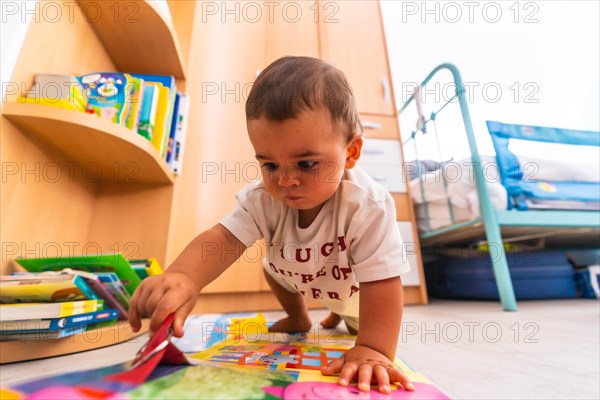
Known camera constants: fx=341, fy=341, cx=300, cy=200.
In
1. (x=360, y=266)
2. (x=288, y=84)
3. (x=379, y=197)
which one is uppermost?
(x=288, y=84)

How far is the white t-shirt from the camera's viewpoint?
1.67 feet

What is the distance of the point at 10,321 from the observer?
0.49 meters

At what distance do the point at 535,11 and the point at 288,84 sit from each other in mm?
2031

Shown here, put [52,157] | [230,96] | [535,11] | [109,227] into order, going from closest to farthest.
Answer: [52,157]
[109,227]
[230,96]
[535,11]

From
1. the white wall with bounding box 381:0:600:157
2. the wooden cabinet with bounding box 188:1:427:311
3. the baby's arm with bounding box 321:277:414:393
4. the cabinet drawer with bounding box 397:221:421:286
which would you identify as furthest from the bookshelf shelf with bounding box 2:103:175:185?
the white wall with bounding box 381:0:600:157

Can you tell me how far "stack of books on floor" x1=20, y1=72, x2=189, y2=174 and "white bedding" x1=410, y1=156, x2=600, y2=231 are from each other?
41.9 inches

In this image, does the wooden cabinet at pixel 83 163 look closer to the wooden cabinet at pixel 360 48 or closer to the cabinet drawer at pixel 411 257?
the wooden cabinet at pixel 360 48

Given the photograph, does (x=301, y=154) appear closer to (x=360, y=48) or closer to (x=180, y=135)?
(x=180, y=135)

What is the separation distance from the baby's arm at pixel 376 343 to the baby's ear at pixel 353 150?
7.6 inches

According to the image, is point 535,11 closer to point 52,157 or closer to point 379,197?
point 379,197

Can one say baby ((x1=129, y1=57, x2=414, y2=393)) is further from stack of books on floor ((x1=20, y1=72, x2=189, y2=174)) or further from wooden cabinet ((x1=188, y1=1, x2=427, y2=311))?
wooden cabinet ((x1=188, y1=1, x2=427, y2=311))

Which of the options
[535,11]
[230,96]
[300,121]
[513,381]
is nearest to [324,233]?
[300,121]

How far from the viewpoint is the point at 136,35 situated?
988 millimetres

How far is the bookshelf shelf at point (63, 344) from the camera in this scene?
49cm
